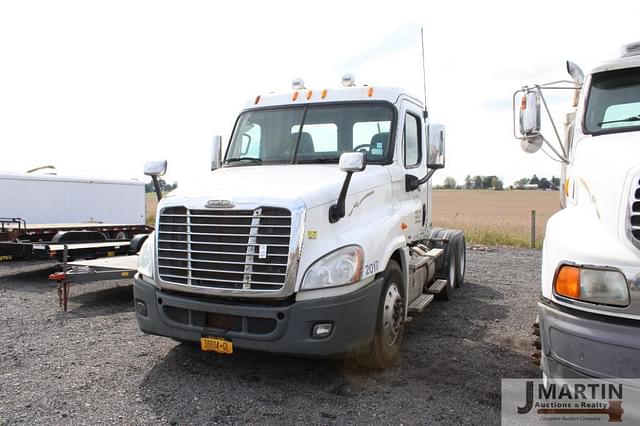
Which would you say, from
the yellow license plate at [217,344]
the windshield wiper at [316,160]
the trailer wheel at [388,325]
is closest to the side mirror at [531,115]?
the trailer wheel at [388,325]

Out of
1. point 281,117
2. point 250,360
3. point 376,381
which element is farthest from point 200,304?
point 281,117

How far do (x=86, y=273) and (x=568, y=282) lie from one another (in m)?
6.50

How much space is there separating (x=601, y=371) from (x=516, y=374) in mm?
1941

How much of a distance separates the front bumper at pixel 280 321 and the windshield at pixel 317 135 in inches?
66.4

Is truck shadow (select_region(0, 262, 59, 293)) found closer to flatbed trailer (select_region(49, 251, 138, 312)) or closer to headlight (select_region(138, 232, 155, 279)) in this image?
flatbed trailer (select_region(49, 251, 138, 312))

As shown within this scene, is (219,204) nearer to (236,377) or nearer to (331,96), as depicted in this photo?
(236,377)

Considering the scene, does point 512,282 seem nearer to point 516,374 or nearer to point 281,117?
point 516,374

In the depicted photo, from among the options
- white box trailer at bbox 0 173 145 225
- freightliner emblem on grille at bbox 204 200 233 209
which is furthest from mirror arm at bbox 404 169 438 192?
white box trailer at bbox 0 173 145 225

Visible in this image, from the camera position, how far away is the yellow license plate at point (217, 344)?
4.07 meters

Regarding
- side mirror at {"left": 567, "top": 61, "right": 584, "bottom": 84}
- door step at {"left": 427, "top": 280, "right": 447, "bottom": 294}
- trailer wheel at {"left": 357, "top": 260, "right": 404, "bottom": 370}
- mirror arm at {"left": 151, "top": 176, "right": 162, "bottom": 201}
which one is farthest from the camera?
door step at {"left": 427, "top": 280, "right": 447, "bottom": 294}

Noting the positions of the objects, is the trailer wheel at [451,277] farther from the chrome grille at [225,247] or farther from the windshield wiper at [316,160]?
the chrome grille at [225,247]

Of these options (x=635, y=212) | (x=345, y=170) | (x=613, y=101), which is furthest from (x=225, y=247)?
(x=613, y=101)

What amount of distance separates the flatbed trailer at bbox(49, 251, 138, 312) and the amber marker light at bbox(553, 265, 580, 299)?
6.15 meters

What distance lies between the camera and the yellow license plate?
4066 millimetres
